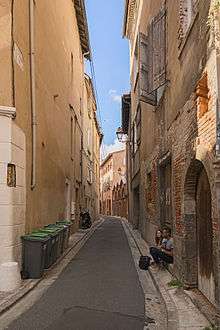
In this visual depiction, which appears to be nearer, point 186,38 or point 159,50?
point 186,38

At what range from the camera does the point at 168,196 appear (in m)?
12.4

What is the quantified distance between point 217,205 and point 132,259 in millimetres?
7937

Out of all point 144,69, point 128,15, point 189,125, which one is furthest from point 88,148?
point 189,125

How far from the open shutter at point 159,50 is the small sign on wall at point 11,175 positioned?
14.2 ft

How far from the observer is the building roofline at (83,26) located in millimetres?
25147

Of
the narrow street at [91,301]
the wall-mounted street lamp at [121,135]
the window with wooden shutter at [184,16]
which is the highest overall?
the wall-mounted street lamp at [121,135]

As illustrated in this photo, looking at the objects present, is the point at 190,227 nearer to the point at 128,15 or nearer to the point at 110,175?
the point at 128,15

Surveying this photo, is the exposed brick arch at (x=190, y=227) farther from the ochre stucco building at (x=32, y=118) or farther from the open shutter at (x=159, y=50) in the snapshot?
the open shutter at (x=159, y=50)

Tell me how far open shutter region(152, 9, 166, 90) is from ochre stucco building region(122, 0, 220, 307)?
24 millimetres

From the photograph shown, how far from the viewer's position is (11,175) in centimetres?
940

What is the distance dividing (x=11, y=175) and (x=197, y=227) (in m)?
3.80

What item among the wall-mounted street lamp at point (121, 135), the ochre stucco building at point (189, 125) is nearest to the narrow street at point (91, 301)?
the ochre stucco building at point (189, 125)

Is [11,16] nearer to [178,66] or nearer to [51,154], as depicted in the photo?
[178,66]

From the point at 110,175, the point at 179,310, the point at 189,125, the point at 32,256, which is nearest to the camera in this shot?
the point at 179,310
